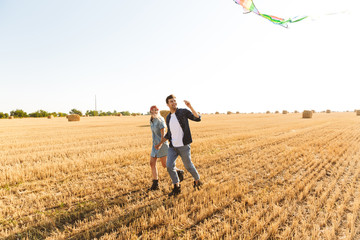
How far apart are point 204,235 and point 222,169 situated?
342 centimetres

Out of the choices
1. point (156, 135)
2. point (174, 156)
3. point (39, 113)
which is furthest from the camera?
point (39, 113)

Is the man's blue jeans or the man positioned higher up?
the man

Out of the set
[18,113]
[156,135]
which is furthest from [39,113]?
[156,135]

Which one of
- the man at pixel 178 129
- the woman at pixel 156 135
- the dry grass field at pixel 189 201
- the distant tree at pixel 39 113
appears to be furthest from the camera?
the distant tree at pixel 39 113

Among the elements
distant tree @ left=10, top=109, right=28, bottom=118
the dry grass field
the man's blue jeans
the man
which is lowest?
the dry grass field

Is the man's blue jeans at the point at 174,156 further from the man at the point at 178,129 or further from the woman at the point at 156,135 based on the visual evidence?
the woman at the point at 156,135

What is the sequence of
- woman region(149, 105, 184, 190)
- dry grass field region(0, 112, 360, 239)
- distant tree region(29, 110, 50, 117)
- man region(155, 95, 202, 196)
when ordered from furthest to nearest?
distant tree region(29, 110, 50, 117) < woman region(149, 105, 184, 190) < man region(155, 95, 202, 196) < dry grass field region(0, 112, 360, 239)

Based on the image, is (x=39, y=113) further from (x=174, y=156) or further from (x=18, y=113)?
(x=174, y=156)

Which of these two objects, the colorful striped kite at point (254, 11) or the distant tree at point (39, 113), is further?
the distant tree at point (39, 113)

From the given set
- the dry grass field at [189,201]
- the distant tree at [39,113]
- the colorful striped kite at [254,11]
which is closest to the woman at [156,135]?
the dry grass field at [189,201]

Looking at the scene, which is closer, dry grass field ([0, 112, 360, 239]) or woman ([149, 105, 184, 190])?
dry grass field ([0, 112, 360, 239])

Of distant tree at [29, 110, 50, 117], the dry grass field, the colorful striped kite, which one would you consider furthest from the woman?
distant tree at [29, 110, 50, 117]

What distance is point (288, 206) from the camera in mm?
3887

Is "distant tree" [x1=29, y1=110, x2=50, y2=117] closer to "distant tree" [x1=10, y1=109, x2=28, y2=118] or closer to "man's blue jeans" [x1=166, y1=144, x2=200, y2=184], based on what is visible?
"distant tree" [x1=10, y1=109, x2=28, y2=118]
